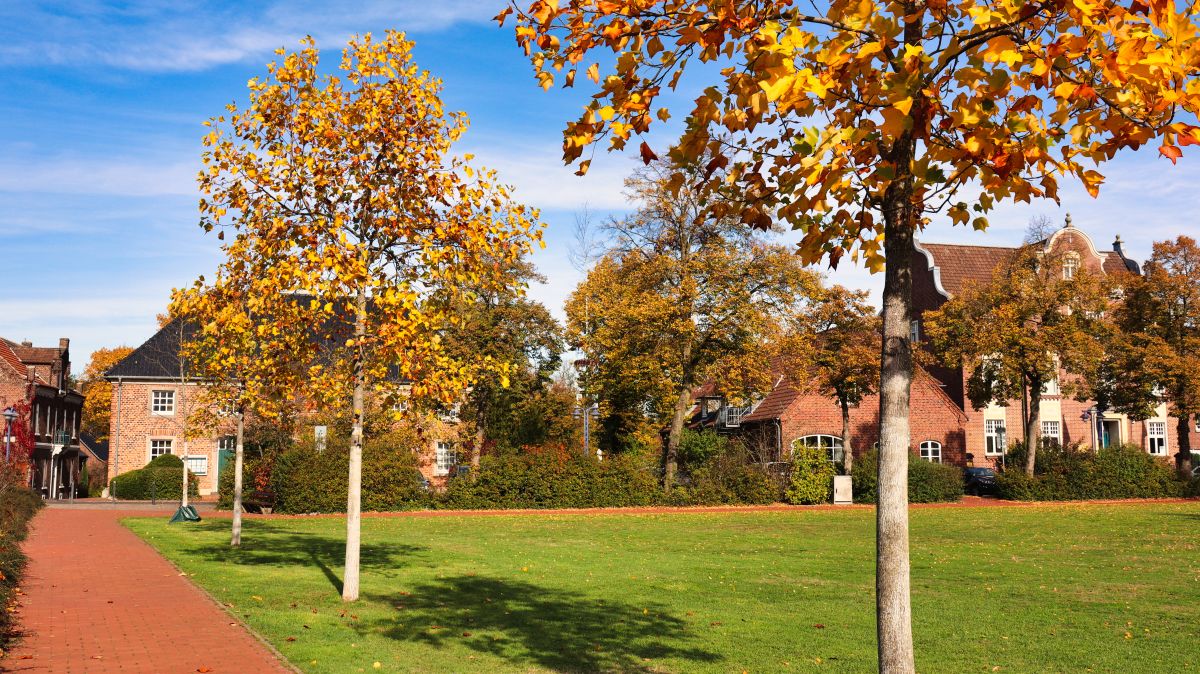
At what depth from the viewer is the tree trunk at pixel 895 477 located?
15.6ft

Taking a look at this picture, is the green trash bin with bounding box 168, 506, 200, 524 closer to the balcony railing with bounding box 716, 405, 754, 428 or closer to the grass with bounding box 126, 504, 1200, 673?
the grass with bounding box 126, 504, 1200, 673

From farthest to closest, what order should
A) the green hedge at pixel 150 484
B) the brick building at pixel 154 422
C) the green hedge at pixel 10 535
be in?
the brick building at pixel 154 422, the green hedge at pixel 150 484, the green hedge at pixel 10 535

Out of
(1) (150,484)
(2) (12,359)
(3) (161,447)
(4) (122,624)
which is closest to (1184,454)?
(4) (122,624)

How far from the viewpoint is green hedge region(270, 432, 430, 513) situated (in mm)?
30766

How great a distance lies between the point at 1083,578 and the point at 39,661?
13.1 meters

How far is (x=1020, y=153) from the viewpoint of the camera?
4.34 metres

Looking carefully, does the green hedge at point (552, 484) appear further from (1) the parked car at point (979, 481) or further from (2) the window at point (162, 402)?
(2) the window at point (162, 402)

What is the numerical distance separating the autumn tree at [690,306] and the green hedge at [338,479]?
30.1 ft

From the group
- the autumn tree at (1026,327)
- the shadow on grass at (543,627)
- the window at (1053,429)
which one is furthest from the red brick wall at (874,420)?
the shadow on grass at (543,627)

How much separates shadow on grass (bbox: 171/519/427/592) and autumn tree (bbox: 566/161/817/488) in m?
16.6

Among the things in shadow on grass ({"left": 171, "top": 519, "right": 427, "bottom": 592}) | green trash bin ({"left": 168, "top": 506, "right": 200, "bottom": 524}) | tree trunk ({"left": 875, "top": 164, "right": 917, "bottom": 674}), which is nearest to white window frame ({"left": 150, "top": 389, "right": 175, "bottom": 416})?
green trash bin ({"left": 168, "top": 506, "right": 200, "bottom": 524})

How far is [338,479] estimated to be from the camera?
3108 cm

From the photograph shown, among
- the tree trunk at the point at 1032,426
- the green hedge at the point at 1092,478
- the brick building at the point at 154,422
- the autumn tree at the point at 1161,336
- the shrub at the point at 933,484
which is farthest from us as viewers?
the brick building at the point at 154,422

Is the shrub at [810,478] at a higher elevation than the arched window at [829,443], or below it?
below
